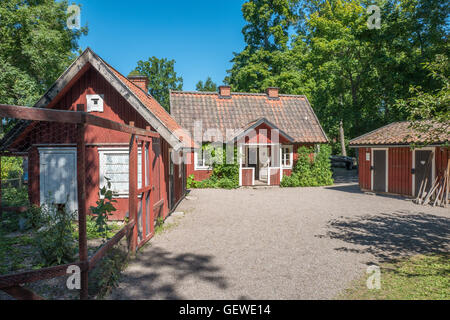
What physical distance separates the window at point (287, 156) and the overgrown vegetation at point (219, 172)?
3.36 metres

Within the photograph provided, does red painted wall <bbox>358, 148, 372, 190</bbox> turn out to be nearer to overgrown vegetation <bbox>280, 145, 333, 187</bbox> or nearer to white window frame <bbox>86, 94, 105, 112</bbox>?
overgrown vegetation <bbox>280, 145, 333, 187</bbox>

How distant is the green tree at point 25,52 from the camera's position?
17.6 m

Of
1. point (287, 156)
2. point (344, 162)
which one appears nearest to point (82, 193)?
point (287, 156)

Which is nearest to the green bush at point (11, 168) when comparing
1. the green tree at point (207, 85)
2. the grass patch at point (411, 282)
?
the grass patch at point (411, 282)

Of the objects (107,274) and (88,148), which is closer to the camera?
(107,274)

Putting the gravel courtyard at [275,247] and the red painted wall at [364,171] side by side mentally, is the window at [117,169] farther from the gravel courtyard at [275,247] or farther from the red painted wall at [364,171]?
the red painted wall at [364,171]

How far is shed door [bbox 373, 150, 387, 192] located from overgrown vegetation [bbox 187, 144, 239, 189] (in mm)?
7548

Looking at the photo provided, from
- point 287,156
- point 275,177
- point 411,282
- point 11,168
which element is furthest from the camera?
point 287,156

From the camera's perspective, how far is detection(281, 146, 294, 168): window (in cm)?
1991

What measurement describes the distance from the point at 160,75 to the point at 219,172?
110 ft

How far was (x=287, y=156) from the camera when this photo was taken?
65.9 ft

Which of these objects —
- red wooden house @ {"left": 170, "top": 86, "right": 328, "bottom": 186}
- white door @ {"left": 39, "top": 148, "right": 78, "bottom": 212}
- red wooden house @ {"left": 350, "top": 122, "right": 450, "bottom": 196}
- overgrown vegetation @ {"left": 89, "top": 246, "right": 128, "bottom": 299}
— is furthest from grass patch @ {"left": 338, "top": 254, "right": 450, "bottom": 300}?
red wooden house @ {"left": 170, "top": 86, "right": 328, "bottom": 186}

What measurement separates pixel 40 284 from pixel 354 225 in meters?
8.06

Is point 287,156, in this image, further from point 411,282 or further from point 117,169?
point 411,282
